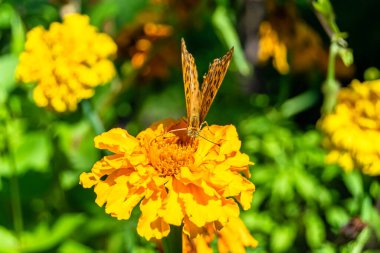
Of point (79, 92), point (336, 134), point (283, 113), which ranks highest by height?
point (79, 92)

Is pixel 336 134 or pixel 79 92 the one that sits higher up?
pixel 79 92

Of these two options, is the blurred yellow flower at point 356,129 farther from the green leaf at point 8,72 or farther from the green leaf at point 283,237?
the green leaf at point 8,72

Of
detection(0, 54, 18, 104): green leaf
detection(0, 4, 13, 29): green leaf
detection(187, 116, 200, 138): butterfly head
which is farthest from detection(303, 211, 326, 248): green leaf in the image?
detection(0, 4, 13, 29): green leaf

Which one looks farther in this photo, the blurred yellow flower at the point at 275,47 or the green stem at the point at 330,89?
the blurred yellow flower at the point at 275,47

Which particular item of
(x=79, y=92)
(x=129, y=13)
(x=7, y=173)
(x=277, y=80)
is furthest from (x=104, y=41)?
(x=129, y=13)

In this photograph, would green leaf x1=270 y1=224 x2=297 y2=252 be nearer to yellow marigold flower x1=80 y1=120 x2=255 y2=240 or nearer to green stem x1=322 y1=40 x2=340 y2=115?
green stem x1=322 y1=40 x2=340 y2=115

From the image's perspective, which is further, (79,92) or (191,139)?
(79,92)

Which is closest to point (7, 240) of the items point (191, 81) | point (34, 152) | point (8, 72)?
point (34, 152)

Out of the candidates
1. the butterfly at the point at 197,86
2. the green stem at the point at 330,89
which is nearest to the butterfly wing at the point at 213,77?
the butterfly at the point at 197,86

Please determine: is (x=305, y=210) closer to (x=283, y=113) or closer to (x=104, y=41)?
(x=283, y=113)
